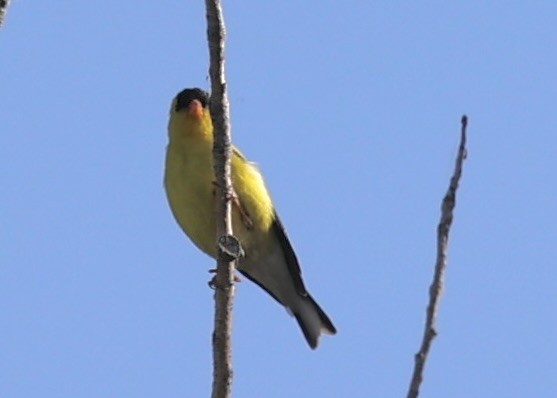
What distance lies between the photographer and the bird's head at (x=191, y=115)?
650 cm

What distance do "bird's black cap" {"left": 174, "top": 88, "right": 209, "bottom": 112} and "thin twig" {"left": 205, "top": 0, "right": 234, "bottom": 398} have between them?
3.22 meters

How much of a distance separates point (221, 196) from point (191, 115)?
3.13m

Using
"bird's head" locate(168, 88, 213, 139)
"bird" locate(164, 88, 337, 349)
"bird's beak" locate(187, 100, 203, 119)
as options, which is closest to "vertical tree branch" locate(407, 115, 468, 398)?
"bird" locate(164, 88, 337, 349)

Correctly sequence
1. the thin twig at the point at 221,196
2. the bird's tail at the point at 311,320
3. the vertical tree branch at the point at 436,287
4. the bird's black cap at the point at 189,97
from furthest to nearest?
the bird's tail at the point at 311,320 < the bird's black cap at the point at 189,97 < the thin twig at the point at 221,196 < the vertical tree branch at the point at 436,287

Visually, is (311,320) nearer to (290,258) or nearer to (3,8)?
(290,258)

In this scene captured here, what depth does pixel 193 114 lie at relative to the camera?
6566 millimetres

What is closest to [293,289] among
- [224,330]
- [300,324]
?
[300,324]

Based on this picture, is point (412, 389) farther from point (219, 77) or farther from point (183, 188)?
point (183, 188)

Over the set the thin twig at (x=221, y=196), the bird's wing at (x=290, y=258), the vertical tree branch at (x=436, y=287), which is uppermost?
the bird's wing at (x=290, y=258)

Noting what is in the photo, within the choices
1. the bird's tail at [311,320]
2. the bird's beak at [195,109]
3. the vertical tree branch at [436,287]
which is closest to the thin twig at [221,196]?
the vertical tree branch at [436,287]

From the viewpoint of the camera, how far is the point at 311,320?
23.5ft

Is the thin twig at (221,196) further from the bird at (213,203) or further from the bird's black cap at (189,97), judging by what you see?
the bird's black cap at (189,97)

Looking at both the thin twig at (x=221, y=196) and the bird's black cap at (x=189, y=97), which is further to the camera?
the bird's black cap at (x=189, y=97)

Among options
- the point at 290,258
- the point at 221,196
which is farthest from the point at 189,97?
the point at 221,196
